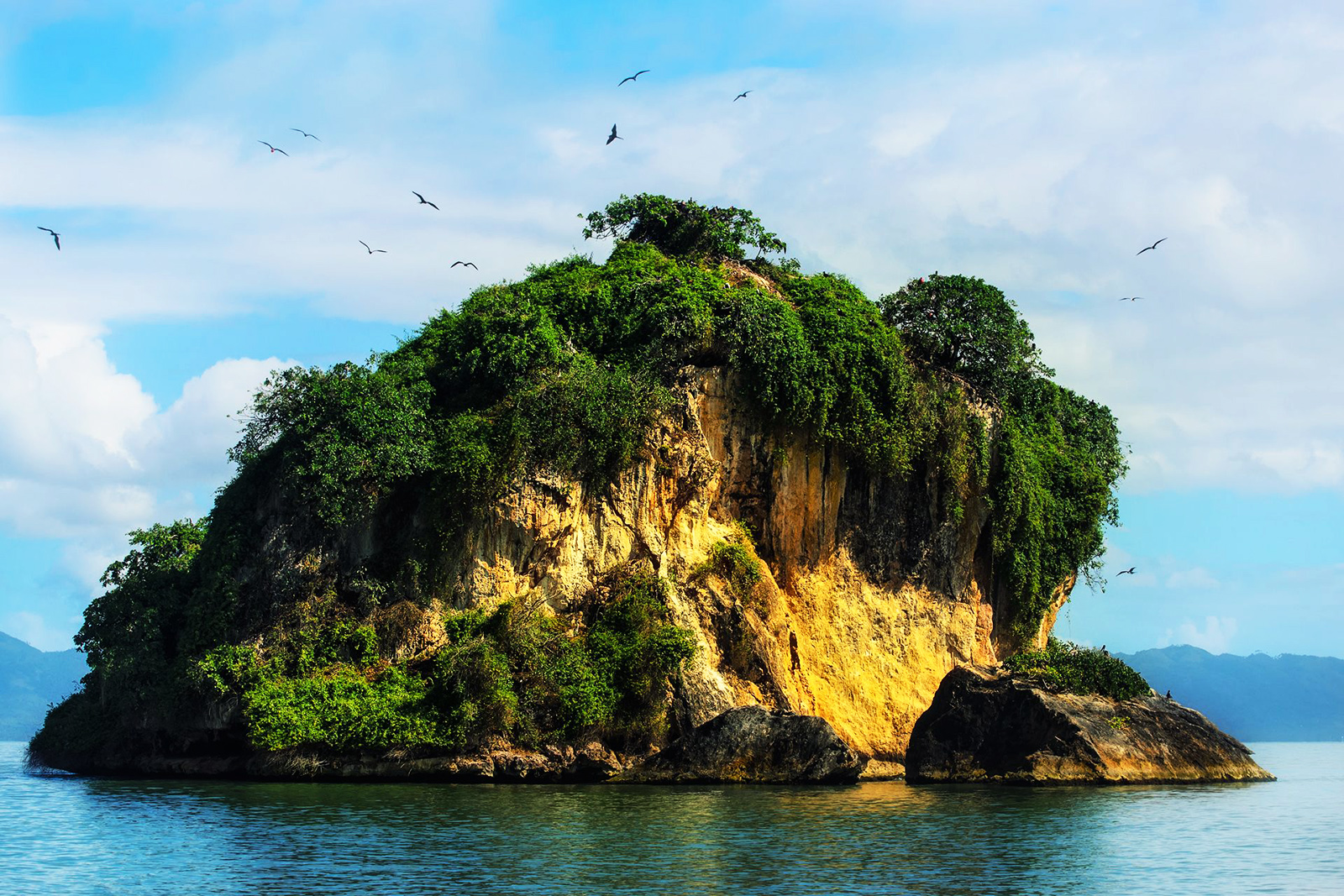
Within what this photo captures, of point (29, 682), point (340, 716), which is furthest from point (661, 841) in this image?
point (29, 682)

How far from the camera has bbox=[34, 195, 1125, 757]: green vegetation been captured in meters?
28.7

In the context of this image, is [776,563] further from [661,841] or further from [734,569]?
[661,841]

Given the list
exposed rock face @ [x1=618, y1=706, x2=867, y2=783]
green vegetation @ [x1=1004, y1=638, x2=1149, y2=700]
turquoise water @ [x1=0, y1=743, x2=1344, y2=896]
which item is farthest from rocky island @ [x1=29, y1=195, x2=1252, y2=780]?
green vegetation @ [x1=1004, y1=638, x2=1149, y2=700]

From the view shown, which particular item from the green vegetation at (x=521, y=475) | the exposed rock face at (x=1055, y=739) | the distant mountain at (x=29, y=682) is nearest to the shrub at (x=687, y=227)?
the green vegetation at (x=521, y=475)

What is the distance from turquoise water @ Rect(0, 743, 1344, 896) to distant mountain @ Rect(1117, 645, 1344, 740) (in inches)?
4826

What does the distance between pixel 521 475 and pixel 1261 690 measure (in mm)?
155503

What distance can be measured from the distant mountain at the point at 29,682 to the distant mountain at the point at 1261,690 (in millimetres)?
129393

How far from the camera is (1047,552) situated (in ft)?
123

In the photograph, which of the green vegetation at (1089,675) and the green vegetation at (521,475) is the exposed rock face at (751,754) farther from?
the green vegetation at (1089,675)

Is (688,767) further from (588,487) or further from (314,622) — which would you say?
(314,622)

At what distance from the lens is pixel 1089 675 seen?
29594 mm

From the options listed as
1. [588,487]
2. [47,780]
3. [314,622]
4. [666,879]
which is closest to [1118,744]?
[588,487]

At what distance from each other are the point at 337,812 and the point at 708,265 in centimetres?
2027

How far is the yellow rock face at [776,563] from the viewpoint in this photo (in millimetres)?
30812
